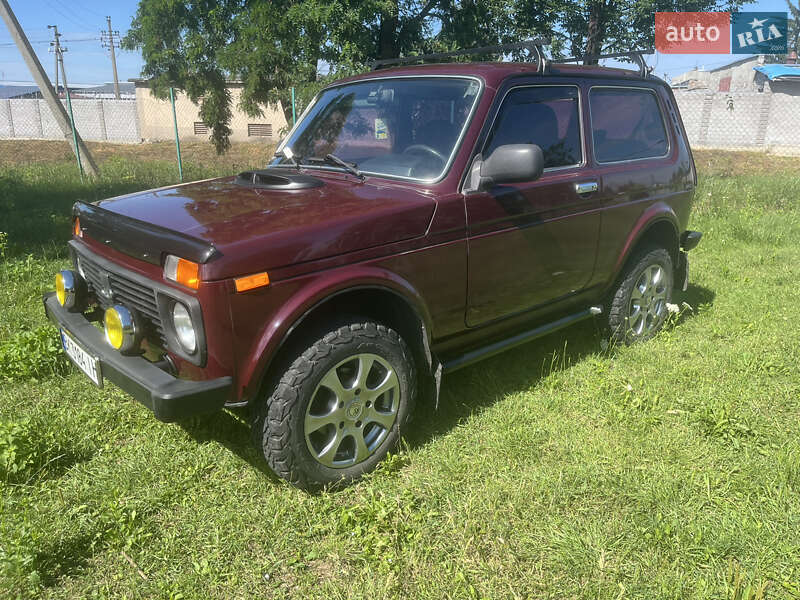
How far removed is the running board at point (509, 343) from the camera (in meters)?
3.48

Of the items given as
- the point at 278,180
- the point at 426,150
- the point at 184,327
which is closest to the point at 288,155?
the point at 278,180

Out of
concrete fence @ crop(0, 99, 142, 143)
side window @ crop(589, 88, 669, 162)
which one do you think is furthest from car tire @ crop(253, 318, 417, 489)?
concrete fence @ crop(0, 99, 142, 143)

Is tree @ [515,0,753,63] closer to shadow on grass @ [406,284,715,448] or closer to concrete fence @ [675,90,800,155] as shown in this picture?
concrete fence @ [675,90,800,155]

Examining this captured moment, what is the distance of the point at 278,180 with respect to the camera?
346cm

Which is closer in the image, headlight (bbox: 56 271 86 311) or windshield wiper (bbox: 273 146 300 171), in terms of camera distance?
headlight (bbox: 56 271 86 311)

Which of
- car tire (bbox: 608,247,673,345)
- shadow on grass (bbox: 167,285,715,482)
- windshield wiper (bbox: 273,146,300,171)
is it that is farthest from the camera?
car tire (bbox: 608,247,673,345)

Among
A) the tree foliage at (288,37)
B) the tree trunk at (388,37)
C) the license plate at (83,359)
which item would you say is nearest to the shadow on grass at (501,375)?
the license plate at (83,359)

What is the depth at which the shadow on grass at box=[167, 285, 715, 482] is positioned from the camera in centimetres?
346

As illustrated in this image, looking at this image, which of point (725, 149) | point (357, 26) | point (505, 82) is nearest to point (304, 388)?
point (505, 82)

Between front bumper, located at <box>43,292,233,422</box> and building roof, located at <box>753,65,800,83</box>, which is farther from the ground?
building roof, located at <box>753,65,800,83</box>

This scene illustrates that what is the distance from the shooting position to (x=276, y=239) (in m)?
2.61

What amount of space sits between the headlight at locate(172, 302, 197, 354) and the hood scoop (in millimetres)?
1013

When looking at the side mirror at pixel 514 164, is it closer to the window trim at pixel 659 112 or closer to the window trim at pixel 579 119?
the window trim at pixel 579 119
